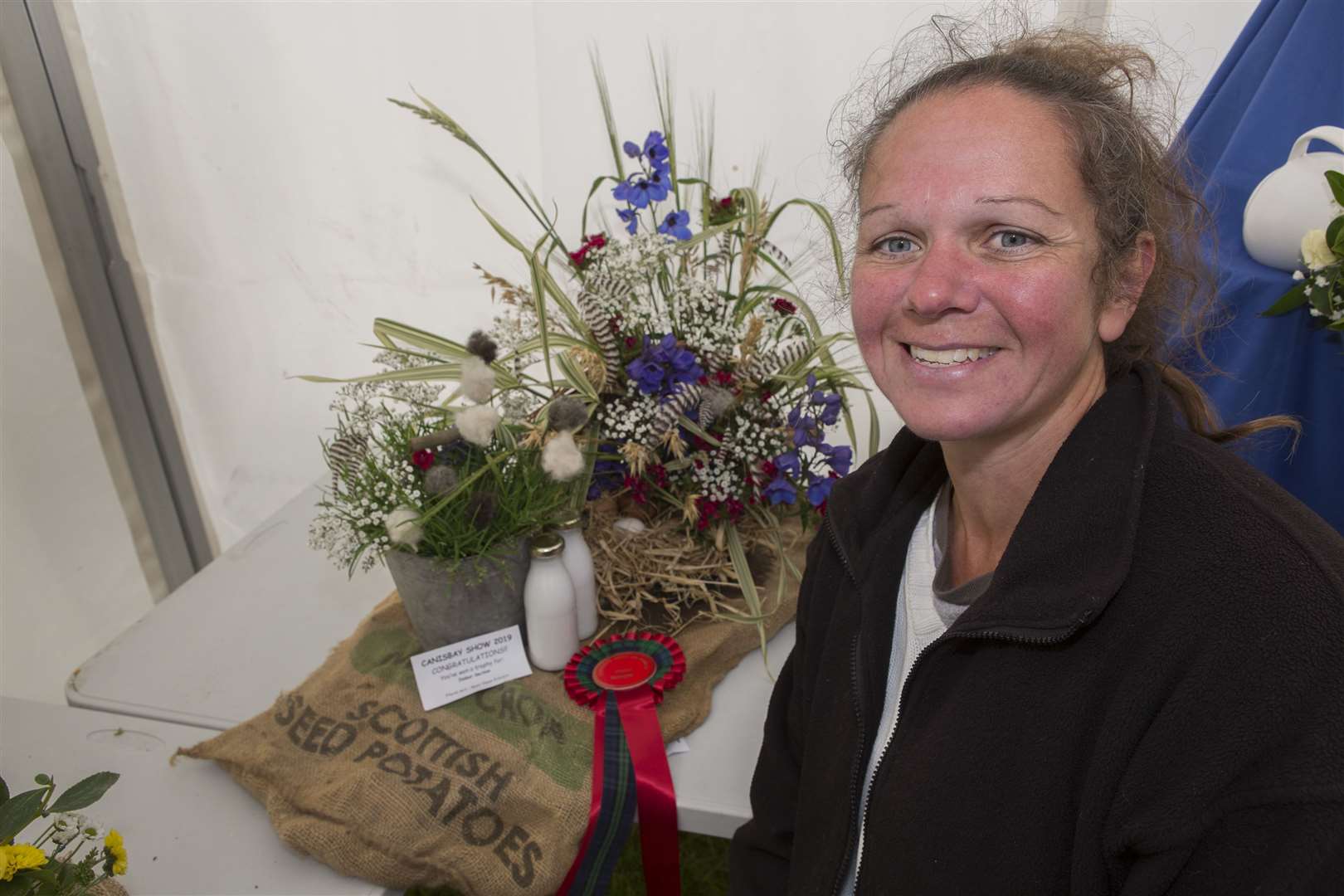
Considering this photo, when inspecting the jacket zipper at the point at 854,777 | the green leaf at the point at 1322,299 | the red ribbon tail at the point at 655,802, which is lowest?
the red ribbon tail at the point at 655,802

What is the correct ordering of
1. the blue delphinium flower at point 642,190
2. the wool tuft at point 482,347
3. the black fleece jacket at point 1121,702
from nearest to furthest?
the black fleece jacket at point 1121,702
the wool tuft at point 482,347
the blue delphinium flower at point 642,190

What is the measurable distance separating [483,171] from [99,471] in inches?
53.4

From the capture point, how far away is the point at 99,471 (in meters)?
2.39

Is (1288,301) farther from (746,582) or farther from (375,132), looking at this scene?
(375,132)

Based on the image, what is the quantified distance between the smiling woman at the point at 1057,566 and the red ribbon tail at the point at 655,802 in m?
0.21

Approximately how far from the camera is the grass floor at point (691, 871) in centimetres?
199

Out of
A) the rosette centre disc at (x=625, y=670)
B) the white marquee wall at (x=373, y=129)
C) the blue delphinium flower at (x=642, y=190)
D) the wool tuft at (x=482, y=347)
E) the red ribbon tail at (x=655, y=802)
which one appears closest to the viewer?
the red ribbon tail at (x=655, y=802)

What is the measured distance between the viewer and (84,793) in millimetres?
796

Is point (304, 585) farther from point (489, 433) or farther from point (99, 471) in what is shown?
point (99, 471)

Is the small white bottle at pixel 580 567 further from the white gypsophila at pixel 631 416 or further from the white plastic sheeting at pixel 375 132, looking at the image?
the white plastic sheeting at pixel 375 132

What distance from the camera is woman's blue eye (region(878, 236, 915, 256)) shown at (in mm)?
Answer: 917

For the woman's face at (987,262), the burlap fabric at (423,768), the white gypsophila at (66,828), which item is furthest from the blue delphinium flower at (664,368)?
the white gypsophila at (66,828)

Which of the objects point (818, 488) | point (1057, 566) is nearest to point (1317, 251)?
point (818, 488)

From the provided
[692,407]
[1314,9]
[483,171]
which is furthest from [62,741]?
[1314,9]
